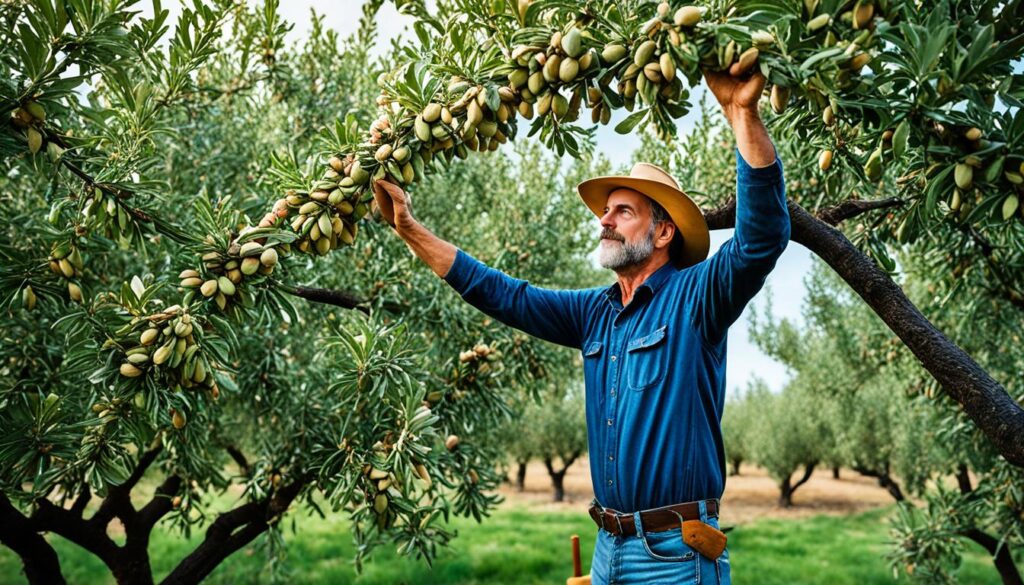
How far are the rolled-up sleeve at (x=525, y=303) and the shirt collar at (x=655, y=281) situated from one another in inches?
5.5

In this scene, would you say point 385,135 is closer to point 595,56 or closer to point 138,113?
point 595,56

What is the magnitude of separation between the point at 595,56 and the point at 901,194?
166 cm

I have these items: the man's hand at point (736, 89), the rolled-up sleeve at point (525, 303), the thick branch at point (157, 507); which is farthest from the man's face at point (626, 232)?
the thick branch at point (157, 507)

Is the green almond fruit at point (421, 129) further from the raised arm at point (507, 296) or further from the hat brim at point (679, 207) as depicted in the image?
the hat brim at point (679, 207)

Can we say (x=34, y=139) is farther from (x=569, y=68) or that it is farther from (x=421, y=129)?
(x=569, y=68)

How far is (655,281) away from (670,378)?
0.38 m

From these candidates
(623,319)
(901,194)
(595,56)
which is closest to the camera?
(595,56)

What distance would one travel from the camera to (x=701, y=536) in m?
1.99

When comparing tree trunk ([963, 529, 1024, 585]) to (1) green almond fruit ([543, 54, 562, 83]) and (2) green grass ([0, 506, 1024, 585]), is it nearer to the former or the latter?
(2) green grass ([0, 506, 1024, 585])

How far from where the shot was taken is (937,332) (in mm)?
2502

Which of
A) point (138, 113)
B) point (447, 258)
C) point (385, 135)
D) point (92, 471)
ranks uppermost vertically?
point (138, 113)

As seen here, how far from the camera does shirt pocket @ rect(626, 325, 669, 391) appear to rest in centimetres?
214

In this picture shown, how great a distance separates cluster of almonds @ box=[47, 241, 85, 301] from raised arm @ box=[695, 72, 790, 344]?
7.71 feet

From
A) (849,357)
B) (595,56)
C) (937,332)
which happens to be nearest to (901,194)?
(937,332)
